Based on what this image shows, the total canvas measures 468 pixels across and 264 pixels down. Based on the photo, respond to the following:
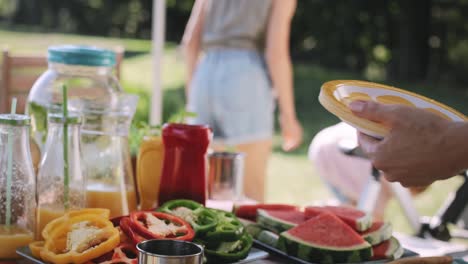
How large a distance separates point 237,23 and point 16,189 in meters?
2.47

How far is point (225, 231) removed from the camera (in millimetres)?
1819

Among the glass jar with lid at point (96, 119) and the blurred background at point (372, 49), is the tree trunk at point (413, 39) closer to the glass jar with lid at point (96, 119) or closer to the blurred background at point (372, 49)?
the blurred background at point (372, 49)

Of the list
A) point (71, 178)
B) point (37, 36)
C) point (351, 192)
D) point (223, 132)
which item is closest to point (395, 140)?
point (71, 178)

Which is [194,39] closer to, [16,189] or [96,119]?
[96,119]

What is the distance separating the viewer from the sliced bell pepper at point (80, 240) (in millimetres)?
1678

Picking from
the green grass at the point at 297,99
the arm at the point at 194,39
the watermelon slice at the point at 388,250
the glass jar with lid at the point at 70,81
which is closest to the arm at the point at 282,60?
the arm at the point at 194,39

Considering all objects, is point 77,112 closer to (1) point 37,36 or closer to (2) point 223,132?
(2) point 223,132

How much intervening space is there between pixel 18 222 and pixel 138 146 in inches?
21.6

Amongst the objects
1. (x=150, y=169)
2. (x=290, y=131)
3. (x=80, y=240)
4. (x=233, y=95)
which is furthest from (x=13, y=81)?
(x=80, y=240)

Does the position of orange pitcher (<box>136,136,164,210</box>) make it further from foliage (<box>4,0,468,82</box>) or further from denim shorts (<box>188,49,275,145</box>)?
foliage (<box>4,0,468,82</box>)

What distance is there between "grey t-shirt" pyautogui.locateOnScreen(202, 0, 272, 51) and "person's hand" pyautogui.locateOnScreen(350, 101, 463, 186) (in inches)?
92.8

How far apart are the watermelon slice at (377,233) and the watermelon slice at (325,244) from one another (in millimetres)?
53

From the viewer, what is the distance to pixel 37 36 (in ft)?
69.3

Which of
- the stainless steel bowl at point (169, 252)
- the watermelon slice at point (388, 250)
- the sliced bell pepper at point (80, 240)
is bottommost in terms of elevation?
the watermelon slice at point (388, 250)
